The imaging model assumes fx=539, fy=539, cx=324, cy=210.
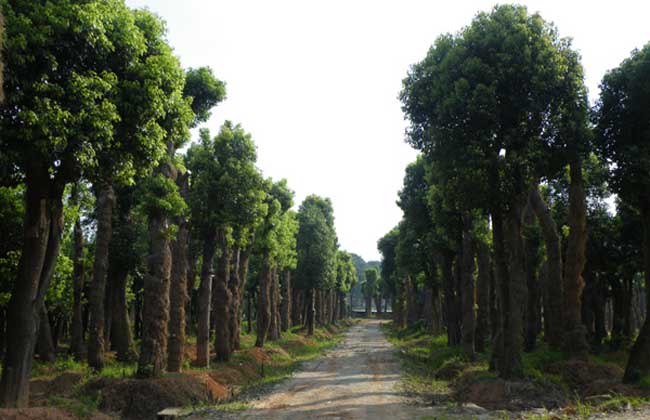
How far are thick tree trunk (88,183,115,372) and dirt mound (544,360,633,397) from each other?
696 inches

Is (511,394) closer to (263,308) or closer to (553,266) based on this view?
(553,266)

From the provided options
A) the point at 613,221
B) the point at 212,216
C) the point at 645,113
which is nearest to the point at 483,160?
the point at 645,113

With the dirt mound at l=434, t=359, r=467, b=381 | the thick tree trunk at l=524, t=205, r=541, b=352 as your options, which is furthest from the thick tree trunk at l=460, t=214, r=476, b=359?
the thick tree trunk at l=524, t=205, r=541, b=352

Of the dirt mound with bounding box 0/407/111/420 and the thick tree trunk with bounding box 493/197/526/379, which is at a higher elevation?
the thick tree trunk with bounding box 493/197/526/379

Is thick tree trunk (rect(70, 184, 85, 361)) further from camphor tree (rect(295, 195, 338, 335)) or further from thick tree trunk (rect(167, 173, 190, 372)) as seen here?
camphor tree (rect(295, 195, 338, 335))

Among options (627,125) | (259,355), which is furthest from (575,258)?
(259,355)

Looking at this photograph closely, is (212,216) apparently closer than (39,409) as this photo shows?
No

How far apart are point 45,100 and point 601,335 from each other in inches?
1399

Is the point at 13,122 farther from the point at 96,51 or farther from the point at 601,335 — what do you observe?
the point at 601,335

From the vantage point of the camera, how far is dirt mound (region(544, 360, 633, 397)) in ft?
59.3

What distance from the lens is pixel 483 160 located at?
18.6 metres

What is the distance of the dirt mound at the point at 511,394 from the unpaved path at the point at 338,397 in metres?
2.40

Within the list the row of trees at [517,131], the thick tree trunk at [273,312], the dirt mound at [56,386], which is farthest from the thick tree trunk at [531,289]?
the dirt mound at [56,386]

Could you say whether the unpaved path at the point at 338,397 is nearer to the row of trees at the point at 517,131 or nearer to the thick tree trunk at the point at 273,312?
the row of trees at the point at 517,131
